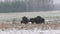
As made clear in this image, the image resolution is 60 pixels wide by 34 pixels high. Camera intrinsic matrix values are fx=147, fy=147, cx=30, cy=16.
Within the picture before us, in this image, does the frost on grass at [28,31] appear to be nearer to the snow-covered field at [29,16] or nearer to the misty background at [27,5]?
the snow-covered field at [29,16]

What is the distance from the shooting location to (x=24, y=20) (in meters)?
1.58

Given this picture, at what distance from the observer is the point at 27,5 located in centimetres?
168

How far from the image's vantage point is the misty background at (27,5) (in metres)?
1.66

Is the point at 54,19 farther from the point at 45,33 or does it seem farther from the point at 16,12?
the point at 16,12

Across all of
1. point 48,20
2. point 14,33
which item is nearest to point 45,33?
point 48,20

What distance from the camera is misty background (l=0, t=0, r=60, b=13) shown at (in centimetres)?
166

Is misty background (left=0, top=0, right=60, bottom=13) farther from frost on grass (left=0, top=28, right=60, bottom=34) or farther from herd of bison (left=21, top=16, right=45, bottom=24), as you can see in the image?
frost on grass (left=0, top=28, right=60, bottom=34)

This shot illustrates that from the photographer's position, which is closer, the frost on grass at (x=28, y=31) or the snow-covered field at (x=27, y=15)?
the frost on grass at (x=28, y=31)

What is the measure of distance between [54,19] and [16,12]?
0.43 metres

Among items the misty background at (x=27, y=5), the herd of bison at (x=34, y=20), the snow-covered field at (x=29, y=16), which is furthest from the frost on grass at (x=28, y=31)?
the misty background at (x=27, y=5)

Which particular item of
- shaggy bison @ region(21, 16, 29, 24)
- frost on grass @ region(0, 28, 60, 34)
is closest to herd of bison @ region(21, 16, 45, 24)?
shaggy bison @ region(21, 16, 29, 24)

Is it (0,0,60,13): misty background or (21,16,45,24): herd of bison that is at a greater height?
(0,0,60,13): misty background

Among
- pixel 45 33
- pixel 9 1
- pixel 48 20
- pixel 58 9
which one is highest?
pixel 9 1

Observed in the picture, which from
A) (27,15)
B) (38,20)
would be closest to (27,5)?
(27,15)
